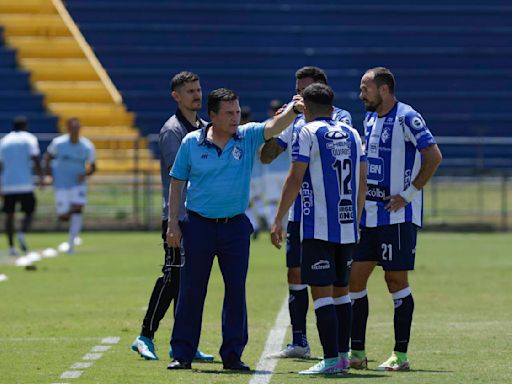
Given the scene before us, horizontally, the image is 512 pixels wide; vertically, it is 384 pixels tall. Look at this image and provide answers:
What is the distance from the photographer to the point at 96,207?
31.0 meters

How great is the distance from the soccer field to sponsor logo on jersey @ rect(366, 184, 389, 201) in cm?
116

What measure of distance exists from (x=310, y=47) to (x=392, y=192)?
26894 millimetres

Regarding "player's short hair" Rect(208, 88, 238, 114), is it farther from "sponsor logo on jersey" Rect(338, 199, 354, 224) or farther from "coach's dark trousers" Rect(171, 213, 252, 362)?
"sponsor logo on jersey" Rect(338, 199, 354, 224)

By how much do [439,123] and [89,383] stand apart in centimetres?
2707

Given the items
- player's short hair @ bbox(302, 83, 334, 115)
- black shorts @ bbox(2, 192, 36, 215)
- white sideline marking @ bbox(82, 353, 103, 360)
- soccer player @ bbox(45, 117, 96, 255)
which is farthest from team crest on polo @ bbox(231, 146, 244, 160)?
black shorts @ bbox(2, 192, 36, 215)

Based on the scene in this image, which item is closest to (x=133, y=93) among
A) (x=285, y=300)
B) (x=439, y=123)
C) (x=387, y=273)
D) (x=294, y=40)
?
(x=294, y=40)

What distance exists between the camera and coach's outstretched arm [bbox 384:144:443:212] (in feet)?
31.6

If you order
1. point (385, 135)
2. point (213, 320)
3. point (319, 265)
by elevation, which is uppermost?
point (385, 135)

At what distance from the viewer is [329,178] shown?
9266 millimetres

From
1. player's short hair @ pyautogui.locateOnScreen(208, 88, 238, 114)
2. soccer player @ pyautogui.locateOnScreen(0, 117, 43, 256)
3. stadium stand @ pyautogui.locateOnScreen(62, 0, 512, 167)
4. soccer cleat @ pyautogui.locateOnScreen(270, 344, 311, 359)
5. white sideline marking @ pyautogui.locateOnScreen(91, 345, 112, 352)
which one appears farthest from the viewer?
stadium stand @ pyautogui.locateOnScreen(62, 0, 512, 167)

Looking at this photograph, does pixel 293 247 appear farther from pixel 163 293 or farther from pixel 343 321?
pixel 343 321

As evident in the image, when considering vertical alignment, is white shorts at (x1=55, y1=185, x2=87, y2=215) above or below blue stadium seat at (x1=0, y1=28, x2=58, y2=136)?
below

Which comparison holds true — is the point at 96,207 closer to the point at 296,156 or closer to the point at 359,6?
the point at 359,6

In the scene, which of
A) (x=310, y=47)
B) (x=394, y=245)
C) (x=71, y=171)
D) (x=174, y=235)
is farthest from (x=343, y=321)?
→ (x=310, y=47)
